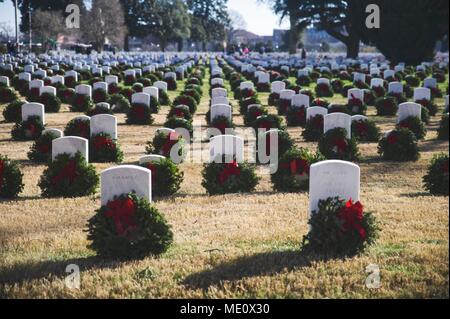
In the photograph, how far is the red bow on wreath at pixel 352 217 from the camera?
619 centimetres

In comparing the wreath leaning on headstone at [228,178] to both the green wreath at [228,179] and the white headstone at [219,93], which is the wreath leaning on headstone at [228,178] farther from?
the white headstone at [219,93]

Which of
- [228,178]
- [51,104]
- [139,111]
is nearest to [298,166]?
[228,178]

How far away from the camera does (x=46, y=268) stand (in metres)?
6.08

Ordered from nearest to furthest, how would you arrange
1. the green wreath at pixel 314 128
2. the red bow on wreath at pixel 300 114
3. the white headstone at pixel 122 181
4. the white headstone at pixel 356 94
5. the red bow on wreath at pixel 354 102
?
the white headstone at pixel 122 181 < the green wreath at pixel 314 128 < the red bow on wreath at pixel 300 114 < the red bow on wreath at pixel 354 102 < the white headstone at pixel 356 94

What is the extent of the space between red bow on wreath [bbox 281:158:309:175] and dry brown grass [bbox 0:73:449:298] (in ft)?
1.48

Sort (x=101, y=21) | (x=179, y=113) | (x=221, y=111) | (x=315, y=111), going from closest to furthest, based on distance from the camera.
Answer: (x=315, y=111) < (x=221, y=111) < (x=179, y=113) < (x=101, y=21)

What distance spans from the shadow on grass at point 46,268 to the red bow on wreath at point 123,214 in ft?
1.10

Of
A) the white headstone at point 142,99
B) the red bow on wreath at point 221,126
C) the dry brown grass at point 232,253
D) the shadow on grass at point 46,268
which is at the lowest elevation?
the shadow on grass at point 46,268

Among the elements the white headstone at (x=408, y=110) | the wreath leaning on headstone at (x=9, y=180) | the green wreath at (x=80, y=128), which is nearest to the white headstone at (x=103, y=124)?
the green wreath at (x=80, y=128)

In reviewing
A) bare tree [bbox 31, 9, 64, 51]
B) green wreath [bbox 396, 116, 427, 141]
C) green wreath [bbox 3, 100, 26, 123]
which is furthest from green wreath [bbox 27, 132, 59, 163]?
bare tree [bbox 31, 9, 64, 51]

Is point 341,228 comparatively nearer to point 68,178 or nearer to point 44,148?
point 68,178

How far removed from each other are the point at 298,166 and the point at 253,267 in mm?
3780
